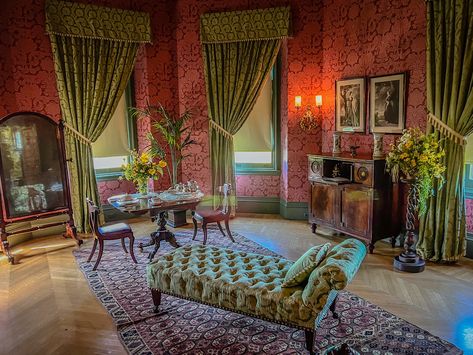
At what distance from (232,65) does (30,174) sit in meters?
3.60

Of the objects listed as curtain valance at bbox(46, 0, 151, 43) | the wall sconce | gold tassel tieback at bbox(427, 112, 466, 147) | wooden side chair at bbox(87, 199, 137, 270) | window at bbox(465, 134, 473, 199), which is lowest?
wooden side chair at bbox(87, 199, 137, 270)

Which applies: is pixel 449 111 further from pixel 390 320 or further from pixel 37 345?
pixel 37 345

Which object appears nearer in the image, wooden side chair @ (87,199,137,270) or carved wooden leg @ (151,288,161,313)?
carved wooden leg @ (151,288,161,313)

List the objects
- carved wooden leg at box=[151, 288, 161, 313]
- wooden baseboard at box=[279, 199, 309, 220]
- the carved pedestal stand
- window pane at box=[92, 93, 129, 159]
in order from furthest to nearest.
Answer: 1. window pane at box=[92, 93, 129, 159]
2. wooden baseboard at box=[279, 199, 309, 220]
3. the carved pedestal stand
4. carved wooden leg at box=[151, 288, 161, 313]

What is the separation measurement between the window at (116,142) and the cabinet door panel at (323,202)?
345cm

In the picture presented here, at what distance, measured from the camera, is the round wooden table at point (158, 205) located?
4.87m

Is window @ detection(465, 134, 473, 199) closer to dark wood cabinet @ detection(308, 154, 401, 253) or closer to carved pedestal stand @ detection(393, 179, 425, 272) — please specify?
carved pedestal stand @ detection(393, 179, 425, 272)

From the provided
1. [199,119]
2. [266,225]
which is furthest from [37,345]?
[199,119]

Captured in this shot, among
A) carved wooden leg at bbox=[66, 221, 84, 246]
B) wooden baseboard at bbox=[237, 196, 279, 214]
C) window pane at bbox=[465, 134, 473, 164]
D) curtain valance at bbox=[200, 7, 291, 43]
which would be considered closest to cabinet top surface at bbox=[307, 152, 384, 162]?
window pane at bbox=[465, 134, 473, 164]

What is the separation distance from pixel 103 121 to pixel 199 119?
5.34ft

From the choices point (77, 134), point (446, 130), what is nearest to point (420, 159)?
point (446, 130)

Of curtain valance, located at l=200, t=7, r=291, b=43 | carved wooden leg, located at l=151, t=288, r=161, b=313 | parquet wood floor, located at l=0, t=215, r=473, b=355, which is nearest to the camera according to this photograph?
parquet wood floor, located at l=0, t=215, r=473, b=355

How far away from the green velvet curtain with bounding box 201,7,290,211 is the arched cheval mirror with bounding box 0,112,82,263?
8.29 feet

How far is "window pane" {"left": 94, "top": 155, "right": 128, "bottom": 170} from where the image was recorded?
7.22 metres
